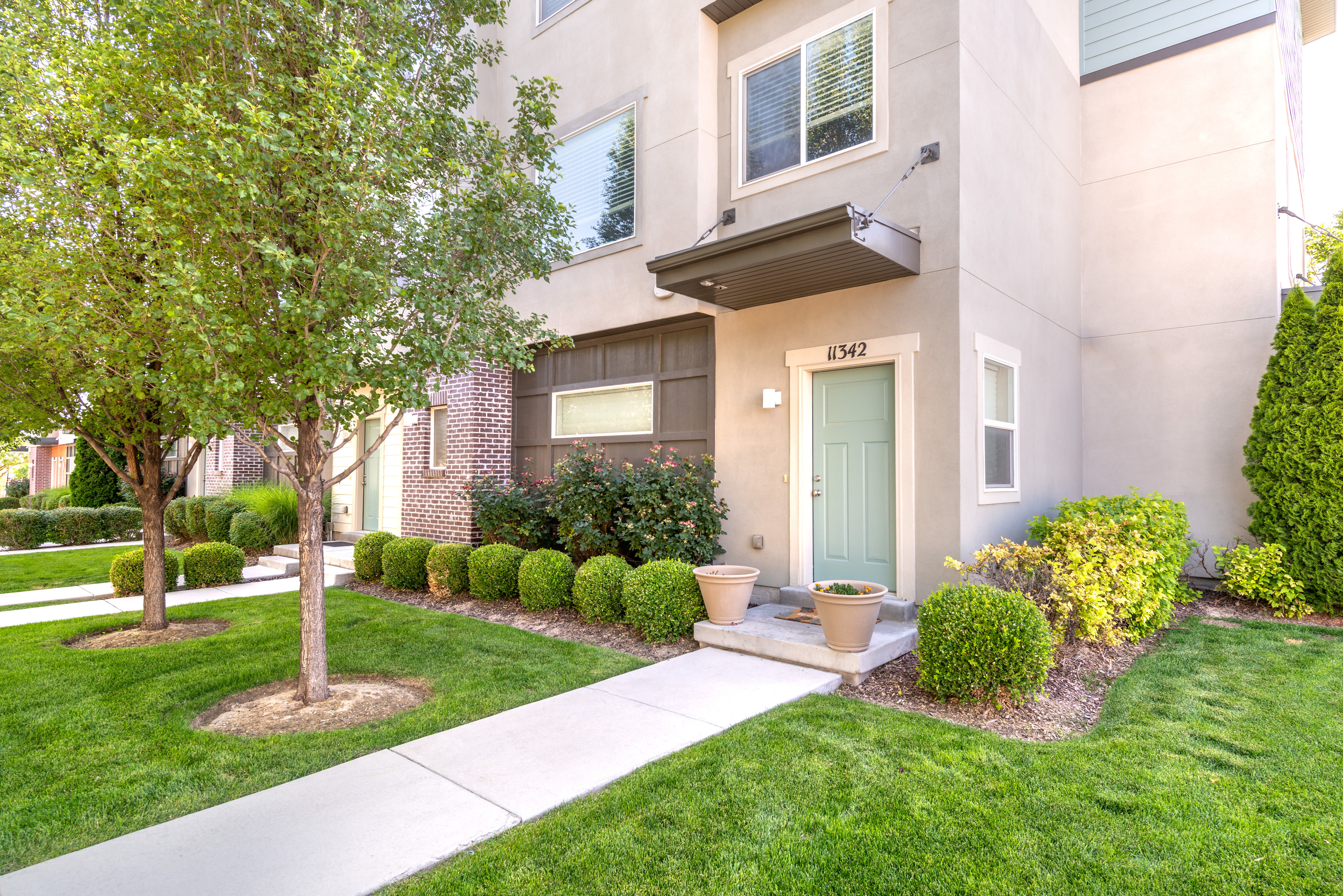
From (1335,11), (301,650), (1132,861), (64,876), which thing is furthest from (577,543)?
(1335,11)

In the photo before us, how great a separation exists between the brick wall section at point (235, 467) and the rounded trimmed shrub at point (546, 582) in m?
10.5

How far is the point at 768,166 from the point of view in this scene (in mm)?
7102

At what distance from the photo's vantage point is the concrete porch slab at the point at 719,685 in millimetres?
4195

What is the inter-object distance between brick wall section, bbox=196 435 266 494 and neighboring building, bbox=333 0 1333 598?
7.19 m

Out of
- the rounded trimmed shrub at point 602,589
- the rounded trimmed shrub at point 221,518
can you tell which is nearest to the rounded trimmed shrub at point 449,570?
the rounded trimmed shrub at point 602,589

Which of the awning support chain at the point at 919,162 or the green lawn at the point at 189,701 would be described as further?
the awning support chain at the point at 919,162

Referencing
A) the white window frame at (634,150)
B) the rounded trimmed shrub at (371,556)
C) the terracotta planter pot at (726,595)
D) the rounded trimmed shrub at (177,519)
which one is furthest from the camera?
the rounded trimmed shrub at (177,519)

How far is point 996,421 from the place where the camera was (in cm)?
639

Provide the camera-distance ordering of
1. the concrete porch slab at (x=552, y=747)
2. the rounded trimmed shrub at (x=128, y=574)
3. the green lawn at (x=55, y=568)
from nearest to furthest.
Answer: the concrete porch slab at (x=552, y=747)
the rounded trimmed shrub at (x=128, y=574)
the green lawn at (x=55, y=568)

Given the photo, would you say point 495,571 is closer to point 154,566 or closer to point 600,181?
point 154,566

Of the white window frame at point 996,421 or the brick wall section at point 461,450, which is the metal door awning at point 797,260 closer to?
the white window frame at point 996,421

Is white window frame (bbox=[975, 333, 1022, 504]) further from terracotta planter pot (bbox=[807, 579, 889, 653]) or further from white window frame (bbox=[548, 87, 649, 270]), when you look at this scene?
white window frame (bbox=[548, 87, 649, 270])

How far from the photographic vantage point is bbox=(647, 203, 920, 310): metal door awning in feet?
17.0

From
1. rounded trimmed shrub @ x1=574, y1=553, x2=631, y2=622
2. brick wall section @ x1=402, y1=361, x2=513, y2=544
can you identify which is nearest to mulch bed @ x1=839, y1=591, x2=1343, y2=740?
rounded trimmed shrub @ x1=574, y1=553, x2=631, y2=622
